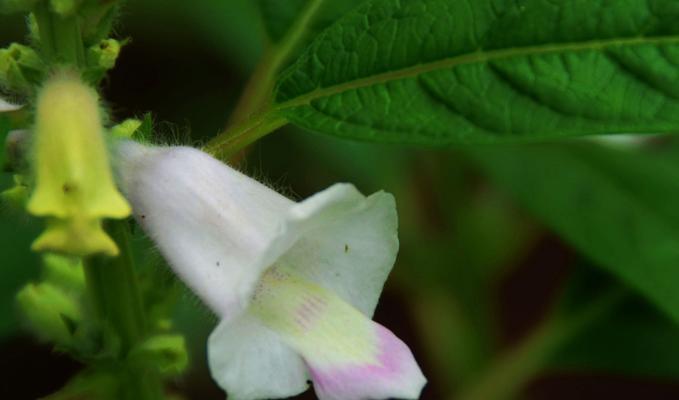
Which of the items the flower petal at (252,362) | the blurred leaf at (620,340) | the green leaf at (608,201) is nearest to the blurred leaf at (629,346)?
the blurred leaf at (620,340)

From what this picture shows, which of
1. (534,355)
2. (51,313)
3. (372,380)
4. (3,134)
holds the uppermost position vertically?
(3,134)

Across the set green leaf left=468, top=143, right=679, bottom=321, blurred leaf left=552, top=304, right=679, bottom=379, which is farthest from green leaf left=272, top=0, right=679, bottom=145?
blurred leaf left=552, top=304, right=679, bottom=379

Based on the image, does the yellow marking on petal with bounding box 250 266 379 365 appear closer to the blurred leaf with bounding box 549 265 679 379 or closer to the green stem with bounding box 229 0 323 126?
the green stem with bounding box 229 0 323 126

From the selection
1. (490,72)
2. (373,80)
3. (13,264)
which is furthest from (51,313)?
(13,264)

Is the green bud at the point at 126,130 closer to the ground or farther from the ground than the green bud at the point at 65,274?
farther from the ground

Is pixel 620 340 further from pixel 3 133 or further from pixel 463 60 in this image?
pixel 3 133

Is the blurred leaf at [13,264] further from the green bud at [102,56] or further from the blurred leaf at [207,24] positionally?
the green bud at [102,56]
